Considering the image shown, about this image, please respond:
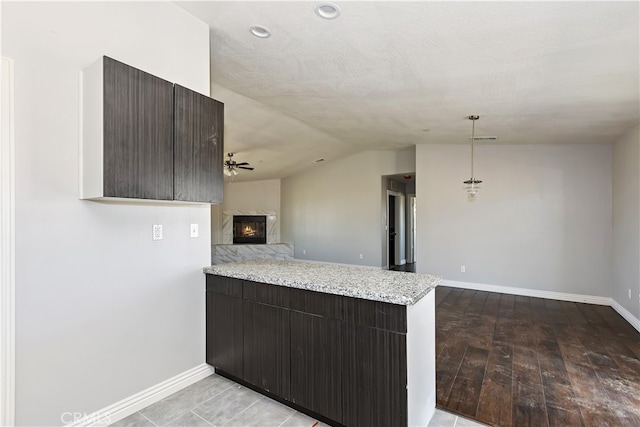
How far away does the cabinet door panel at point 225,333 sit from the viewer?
2408mm

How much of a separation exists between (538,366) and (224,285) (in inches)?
111

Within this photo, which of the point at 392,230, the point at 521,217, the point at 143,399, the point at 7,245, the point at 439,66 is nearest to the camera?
the point at 7,245

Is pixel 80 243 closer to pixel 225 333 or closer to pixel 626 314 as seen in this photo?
pixel 225 333

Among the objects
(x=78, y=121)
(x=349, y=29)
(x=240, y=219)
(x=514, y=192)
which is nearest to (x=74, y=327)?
(x=78, y=121)

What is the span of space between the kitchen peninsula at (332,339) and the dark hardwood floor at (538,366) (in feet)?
2.04

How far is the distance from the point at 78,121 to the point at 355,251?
7158mm

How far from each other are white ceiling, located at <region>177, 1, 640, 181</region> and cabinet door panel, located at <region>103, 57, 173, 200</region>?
82 cm

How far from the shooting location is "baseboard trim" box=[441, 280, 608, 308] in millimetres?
5027

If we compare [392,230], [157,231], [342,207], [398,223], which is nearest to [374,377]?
[157,231]

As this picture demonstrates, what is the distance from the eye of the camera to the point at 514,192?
5.58 meters

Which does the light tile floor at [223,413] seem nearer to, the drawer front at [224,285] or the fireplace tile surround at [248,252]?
the drawer front at [224,285]

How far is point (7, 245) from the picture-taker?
5.30 ft

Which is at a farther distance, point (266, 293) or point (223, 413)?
point (266, 293)

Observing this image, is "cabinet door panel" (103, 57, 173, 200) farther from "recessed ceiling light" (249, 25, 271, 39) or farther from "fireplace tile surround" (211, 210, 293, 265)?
"fireplace tile surround" (211, 210, 293, 265)
